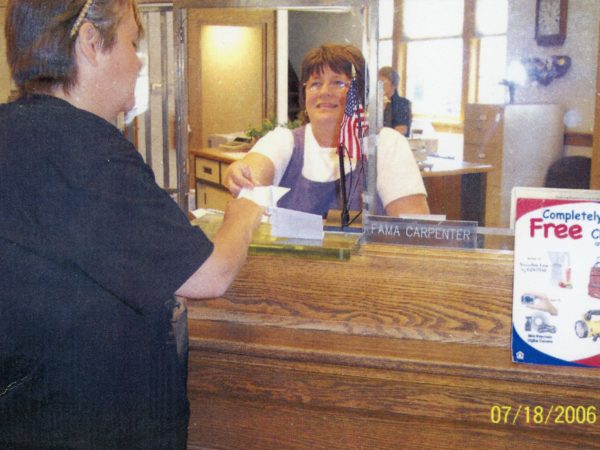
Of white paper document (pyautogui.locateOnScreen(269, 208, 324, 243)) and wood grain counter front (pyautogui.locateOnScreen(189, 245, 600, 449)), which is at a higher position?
white paper document (pyautogui.locateOnScreen(269, 208, 324, 243))

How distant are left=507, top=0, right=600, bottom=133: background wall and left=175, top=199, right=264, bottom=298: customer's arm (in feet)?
5.37

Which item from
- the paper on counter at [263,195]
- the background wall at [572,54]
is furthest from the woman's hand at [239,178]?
the background wall at [572,54]

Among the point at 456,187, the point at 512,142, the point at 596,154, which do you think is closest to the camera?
the point at 596,154

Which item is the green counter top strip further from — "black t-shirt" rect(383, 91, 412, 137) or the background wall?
the background wall

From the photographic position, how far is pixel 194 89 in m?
2.31

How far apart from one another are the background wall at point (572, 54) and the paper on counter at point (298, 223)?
51.7 inches

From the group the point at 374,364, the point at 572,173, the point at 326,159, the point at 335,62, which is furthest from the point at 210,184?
the point at 572,173

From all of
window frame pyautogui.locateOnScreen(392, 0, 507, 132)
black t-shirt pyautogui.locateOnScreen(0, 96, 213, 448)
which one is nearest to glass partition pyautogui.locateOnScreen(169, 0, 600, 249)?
window frame pyautogui.locateOnScreen(392, 0, 507, 132)

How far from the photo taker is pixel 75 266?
3.64ft

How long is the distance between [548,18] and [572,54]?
157 millimetres

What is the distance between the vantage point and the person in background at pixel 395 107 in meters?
2.19

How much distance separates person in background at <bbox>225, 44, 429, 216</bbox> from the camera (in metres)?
1.90

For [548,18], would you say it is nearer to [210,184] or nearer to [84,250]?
[210,184]
